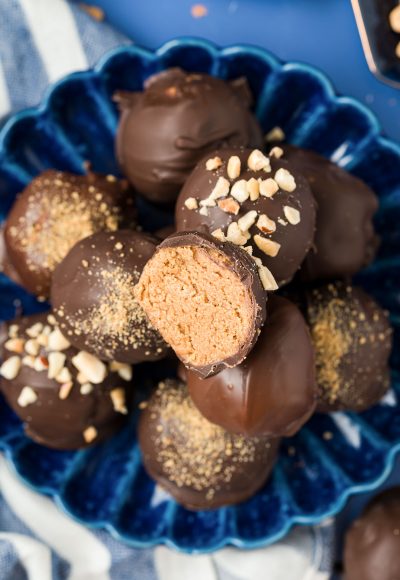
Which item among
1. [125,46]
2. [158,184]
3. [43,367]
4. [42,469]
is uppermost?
[125,46]

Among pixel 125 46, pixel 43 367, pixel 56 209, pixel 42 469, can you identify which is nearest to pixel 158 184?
pixel 56 209

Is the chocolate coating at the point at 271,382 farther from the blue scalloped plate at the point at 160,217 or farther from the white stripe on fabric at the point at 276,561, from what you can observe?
the white stripe on fabric at the point at 276,561

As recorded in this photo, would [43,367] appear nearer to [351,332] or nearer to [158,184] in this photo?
[158,184]

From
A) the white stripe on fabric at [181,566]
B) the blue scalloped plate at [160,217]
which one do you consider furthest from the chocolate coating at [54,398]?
the white stripe on fabric at [181,566]

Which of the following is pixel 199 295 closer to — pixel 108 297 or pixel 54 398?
pixel 108 297

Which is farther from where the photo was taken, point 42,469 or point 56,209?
point 42,469

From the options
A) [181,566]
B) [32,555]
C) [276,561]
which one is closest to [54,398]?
[32,555]
